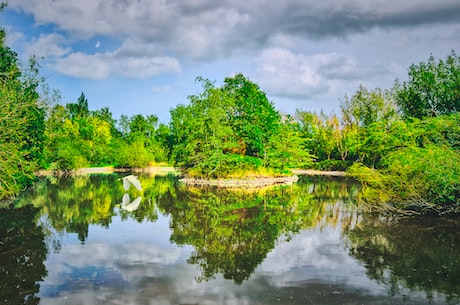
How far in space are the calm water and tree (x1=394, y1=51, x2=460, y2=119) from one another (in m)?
19.3

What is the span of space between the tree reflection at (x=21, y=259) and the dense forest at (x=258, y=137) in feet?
5.75

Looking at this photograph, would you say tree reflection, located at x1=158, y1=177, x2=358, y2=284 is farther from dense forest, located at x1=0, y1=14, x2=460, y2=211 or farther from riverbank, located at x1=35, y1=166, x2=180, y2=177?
riverbank, located at x1=35, y1=166, x2=180, y2=177

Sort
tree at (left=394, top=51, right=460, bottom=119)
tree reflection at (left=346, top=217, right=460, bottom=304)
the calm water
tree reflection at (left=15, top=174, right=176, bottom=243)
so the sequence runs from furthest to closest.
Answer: tree at (left=394, top=51, right=460, bottom=119), tree reflection at (left=15, top=174, right=176, bottom=243), tree reflection at (left=346, top=217, right=460, bottom=304), the calm water

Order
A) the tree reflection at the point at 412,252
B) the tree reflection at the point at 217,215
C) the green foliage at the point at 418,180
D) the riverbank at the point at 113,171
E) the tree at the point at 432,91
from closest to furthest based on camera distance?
1. the tree reflection at the point at 412,252
2. the tree reflection at the point at 217,215
3. the green foliage at the point at 418,180
4. the tree at the point at 432,91
5. the riverbank at the point at 113,171

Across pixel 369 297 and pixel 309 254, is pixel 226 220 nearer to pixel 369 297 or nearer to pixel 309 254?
pixel 309 254

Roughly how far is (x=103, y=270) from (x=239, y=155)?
2770 centimetres

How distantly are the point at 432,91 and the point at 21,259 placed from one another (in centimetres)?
3556

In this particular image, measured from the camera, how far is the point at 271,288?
8891 millimetres

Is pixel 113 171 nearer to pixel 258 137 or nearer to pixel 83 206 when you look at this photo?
pixel 258 137

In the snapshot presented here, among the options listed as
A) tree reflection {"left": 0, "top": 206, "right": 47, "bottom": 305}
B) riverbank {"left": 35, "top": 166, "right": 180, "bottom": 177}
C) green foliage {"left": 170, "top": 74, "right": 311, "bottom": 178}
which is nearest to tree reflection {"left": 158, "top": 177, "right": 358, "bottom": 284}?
tree reflection {"left": 0, "top": 206, "right": 47, "bottom": 305}

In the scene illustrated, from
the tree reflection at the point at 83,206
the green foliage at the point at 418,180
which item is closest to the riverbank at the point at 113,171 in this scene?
the tree reflection at the point at 83,206

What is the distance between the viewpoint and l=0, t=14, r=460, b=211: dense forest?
15.6 m

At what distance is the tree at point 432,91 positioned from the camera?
33406 millimetres

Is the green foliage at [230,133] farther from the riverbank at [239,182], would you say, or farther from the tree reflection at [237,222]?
the tree reflection at [237,222]
